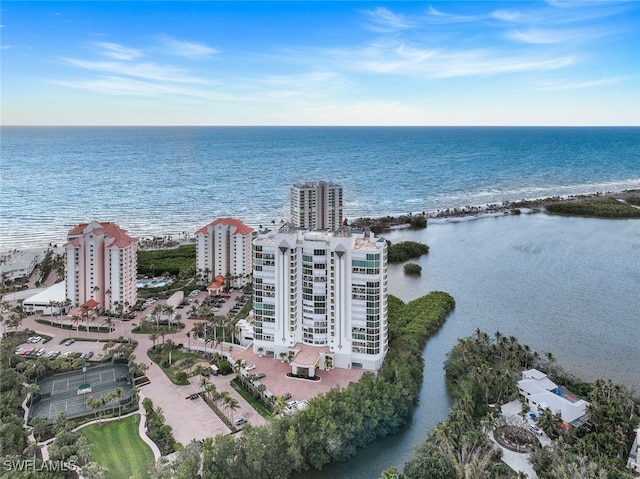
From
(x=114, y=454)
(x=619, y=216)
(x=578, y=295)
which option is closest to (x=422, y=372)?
(x=114, y=454)

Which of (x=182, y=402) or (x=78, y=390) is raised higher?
(x=78, y=390)

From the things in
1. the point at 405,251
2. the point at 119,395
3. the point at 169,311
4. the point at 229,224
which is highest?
the point at 229,224

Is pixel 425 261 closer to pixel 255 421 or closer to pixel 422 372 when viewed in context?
pixel 422 372

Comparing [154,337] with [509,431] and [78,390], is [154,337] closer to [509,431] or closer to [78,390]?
[78,390]

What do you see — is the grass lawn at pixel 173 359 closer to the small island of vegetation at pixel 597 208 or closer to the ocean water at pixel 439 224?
the ocean water at pixel 439 224

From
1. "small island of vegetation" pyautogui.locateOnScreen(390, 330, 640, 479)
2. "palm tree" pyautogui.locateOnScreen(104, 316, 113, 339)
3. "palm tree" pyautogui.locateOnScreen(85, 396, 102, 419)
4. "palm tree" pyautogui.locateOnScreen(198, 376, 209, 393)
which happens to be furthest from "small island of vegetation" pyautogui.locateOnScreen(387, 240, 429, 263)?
"palm tree" pyautogui.locateOnScreen(85, 396, 102, 419)

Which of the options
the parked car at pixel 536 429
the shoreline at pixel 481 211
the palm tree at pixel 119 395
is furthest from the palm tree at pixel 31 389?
the shoreline at pixel 481 211

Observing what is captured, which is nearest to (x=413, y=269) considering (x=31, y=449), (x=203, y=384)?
(x=203, y=384)
